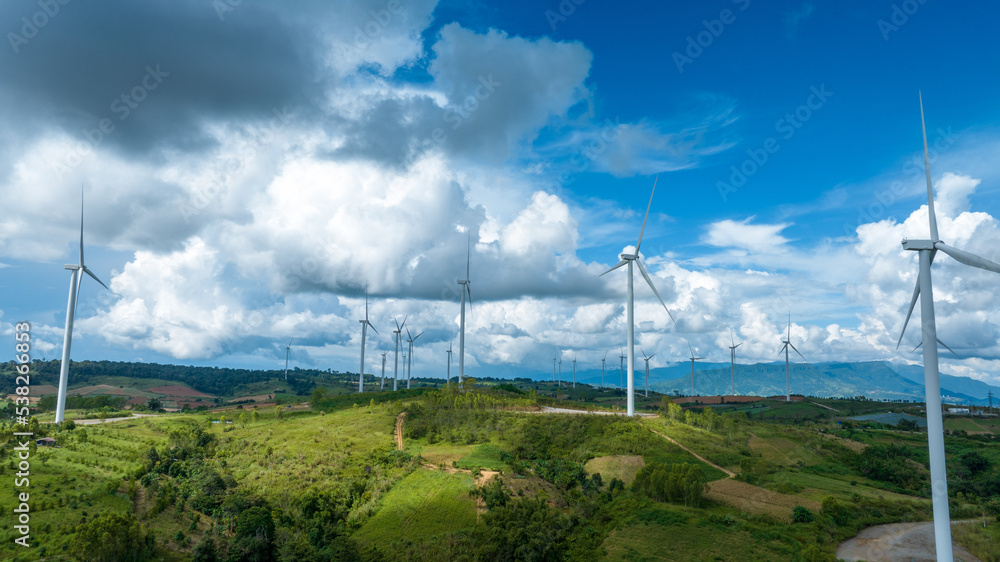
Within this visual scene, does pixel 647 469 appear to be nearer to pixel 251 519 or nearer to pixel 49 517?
pixel 251 519

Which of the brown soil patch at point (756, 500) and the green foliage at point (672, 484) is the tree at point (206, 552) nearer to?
the green foliage at point (672, 484)

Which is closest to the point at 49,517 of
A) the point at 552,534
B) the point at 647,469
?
the point at 552,534

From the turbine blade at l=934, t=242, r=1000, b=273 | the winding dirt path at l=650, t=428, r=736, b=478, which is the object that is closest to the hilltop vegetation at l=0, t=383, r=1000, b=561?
the winding dirt path at l=650, t=428, r=736, b=478

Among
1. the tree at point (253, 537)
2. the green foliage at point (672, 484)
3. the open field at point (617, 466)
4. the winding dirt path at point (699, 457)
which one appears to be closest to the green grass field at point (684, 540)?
Answer: the green foliage at point (672, 484)

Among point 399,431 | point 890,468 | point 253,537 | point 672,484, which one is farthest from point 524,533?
point 890,468

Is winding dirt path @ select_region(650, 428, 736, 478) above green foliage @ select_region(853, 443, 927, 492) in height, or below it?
above

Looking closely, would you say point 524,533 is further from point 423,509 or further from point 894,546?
point 894,546

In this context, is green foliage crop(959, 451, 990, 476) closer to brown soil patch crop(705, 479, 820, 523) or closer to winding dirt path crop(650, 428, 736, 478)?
winding dirt path crop(650, 428, 736, 478)
